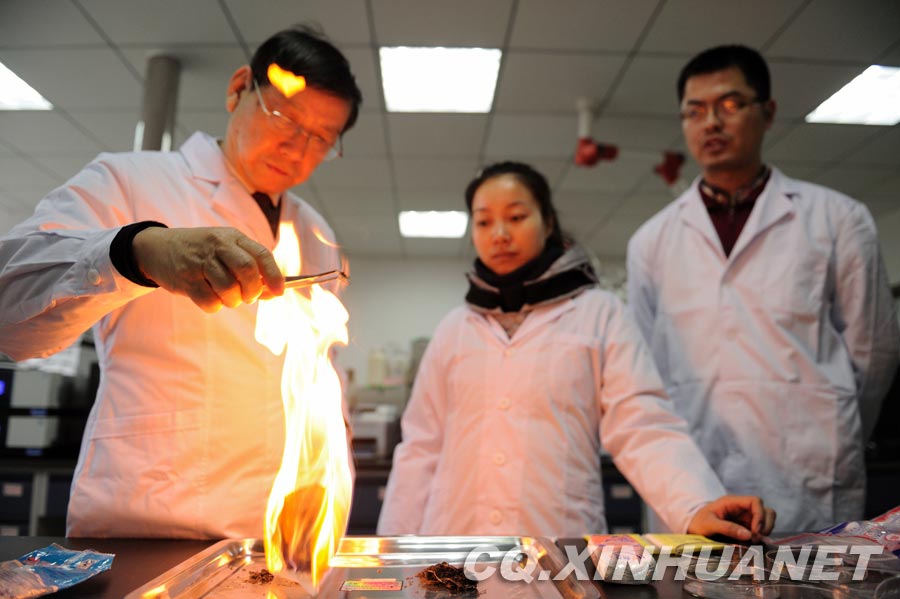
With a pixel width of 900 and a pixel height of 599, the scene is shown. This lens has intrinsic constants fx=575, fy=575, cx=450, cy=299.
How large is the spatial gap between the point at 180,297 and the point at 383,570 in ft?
2.41

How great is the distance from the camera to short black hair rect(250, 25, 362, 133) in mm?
1355

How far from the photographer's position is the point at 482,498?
1.45 meters

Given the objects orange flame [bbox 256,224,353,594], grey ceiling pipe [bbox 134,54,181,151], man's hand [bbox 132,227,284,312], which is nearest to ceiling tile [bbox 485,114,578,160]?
grey ceiling pipe [bbox 134,54,181,151]

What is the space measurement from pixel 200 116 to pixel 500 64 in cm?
225

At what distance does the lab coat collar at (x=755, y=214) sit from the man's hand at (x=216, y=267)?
1.56 meters

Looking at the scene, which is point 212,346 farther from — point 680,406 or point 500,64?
point 500,64

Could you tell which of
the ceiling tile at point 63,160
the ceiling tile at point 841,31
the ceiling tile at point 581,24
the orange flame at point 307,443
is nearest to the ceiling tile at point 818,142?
the ceiling tile at point 841,31

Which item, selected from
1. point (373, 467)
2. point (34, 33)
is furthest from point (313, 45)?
point (34, 33)

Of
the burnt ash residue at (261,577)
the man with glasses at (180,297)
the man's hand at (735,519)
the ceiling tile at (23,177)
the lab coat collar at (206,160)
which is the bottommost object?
the burnt ash residue at (261,577)

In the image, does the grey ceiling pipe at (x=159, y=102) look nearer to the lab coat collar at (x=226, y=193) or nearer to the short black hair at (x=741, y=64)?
the lab coat collar at (x=226, y=193)

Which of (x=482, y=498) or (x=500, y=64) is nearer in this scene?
(x=482, y=498)

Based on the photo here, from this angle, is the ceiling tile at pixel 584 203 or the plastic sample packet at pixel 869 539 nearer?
the plastic sample packet at pixel 869 539

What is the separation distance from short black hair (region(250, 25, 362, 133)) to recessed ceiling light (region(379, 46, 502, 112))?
2284mm

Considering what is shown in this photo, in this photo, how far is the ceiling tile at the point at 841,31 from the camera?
316 cm
